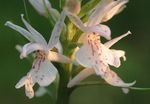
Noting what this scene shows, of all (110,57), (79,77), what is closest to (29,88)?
(79,77)

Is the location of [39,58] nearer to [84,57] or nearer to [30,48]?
[30,48]

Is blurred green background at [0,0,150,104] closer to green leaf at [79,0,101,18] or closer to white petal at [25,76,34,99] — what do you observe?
green leaf at [79,0,101,18]

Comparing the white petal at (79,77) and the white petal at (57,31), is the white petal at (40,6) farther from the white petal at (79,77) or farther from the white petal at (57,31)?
the white petal at (79,77)

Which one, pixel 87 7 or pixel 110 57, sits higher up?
pixel 87 7

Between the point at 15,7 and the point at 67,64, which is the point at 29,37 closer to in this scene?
the point at 67,64

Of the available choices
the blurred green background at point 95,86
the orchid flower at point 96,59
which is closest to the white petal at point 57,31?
the orchid flower at point 96,59

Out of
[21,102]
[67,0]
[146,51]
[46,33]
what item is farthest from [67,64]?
[146,51]
